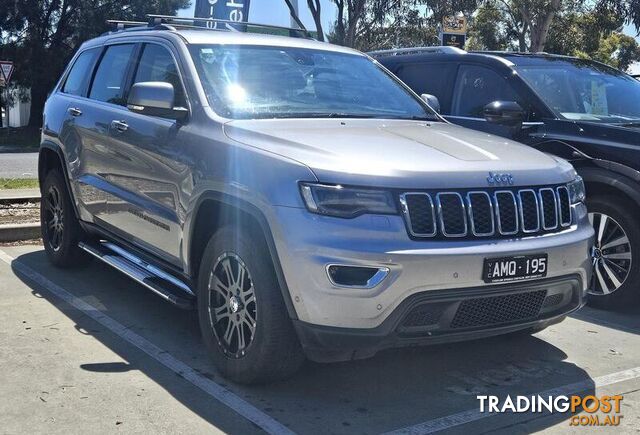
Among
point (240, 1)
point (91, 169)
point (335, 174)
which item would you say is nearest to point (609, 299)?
point (335, 174)

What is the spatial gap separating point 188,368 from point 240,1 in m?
7.33

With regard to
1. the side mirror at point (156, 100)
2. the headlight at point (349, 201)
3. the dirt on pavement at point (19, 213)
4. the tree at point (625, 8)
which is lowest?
the dirt on pavement at point (19, 213)

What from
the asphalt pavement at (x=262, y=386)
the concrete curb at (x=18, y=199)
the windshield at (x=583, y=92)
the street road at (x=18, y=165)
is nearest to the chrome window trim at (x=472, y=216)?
the asphalt pavement at (x=262, y=386)

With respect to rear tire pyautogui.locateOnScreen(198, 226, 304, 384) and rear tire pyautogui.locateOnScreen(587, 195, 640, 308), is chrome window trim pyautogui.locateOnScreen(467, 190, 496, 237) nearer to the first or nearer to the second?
rear tire pyautogui.locateOnScreen(198, 226, 304, 384)

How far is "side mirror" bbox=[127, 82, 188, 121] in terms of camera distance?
450cm

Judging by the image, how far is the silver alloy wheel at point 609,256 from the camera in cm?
571

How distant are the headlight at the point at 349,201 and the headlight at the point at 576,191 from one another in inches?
49.9

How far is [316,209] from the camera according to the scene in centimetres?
360

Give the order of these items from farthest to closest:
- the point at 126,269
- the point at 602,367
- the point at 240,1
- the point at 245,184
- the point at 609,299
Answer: the point at 240,1
the point at 609,299
the point at 126,269
the point at 602,367
the point at 245,184

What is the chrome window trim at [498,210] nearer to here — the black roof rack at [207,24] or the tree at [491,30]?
the black roof rack at [207,24]

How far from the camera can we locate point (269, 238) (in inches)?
147

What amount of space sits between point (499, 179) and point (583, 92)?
10.6ft

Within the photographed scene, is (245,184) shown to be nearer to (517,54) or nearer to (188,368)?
(188,368)

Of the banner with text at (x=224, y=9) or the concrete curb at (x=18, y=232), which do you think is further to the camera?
the banner with text at (x=224, y=9)
